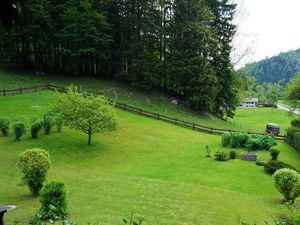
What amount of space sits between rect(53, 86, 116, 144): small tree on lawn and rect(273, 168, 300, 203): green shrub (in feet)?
47.4

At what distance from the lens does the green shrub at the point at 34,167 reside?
665 inches

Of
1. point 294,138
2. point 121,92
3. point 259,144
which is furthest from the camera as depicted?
point 121,92

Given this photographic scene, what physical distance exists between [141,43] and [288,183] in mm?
36110

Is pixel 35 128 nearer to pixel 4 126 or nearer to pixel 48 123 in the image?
pixel 48 123

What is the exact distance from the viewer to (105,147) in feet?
98.4

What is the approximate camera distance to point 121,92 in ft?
161

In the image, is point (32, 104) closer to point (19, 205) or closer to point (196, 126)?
point (196, 126)

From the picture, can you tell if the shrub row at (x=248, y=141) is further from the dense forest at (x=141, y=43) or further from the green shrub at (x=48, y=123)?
the green shrub at (x=48, y=123)

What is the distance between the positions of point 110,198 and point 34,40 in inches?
1627

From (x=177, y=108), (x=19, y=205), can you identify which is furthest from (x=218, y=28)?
(x=19, y=205)

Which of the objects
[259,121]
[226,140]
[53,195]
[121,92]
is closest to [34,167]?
[53,195]

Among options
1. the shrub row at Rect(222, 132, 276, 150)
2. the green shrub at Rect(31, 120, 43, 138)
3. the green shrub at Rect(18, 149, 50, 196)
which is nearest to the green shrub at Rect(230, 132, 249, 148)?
the shrub row at Rect(222, 132, 276, 150)

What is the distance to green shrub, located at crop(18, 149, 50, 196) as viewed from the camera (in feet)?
55.4

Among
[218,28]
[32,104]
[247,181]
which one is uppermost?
[218,28]
